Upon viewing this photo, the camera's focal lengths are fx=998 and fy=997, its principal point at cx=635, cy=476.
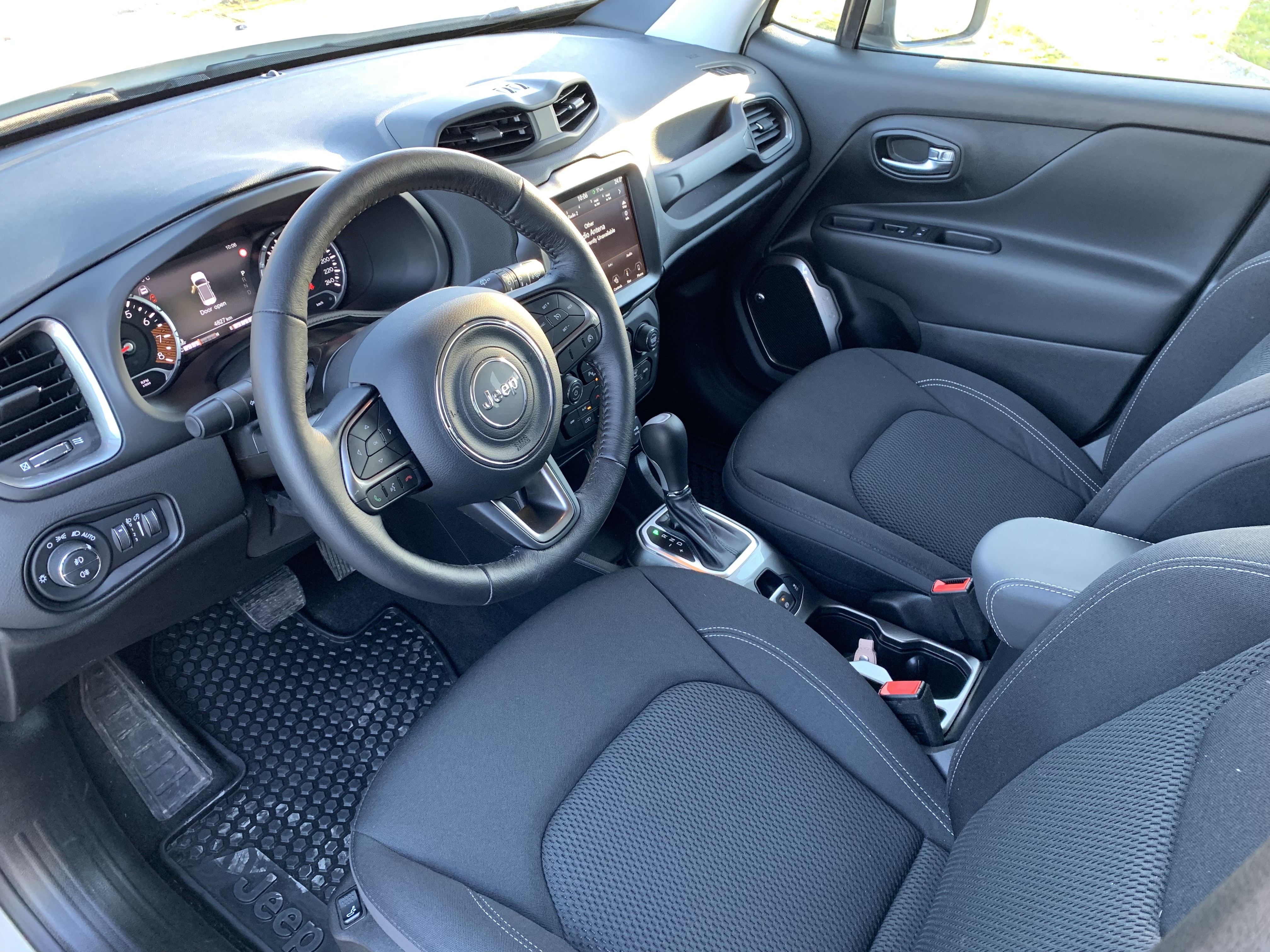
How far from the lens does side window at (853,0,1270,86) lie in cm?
174

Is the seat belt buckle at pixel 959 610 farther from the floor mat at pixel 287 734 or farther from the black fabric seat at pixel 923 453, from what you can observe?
the floor mat at pixel 287 734

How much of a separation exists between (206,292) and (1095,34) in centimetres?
162

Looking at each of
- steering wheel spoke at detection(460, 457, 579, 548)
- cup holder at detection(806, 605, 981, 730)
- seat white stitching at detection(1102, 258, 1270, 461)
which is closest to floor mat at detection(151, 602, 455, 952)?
steering wheel spoke at detection(460, 457, 579, 548)

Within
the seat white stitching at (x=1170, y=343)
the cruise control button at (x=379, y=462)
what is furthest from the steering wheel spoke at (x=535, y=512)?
the seat white stitching at (x=1170, y=343)

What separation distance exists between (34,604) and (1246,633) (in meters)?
1.19

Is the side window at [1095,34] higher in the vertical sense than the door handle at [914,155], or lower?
higher

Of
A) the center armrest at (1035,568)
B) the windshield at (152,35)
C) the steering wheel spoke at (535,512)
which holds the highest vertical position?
the windshield at (152,35)

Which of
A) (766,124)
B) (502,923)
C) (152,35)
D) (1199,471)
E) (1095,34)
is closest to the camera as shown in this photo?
(502,923)

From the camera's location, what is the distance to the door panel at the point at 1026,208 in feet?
5.86

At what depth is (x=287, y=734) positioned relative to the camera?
1759 mm

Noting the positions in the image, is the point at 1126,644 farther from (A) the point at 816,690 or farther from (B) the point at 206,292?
(B) the point at 206,292

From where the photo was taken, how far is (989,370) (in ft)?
6.77

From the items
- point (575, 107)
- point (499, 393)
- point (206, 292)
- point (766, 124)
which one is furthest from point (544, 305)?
point (766, 124)

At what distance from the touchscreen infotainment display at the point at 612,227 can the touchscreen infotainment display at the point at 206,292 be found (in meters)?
0.53
